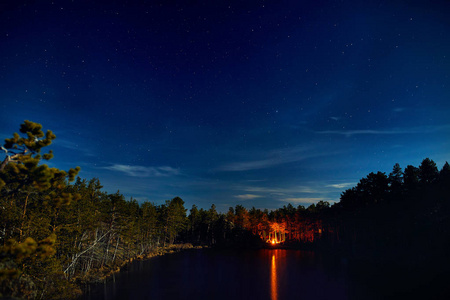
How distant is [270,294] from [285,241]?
2667 inches

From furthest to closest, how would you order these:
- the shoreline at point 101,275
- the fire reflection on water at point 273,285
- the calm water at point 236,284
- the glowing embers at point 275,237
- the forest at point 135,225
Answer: the glowing embers at point 275,237 < the shoreline at point 101,275 < the calm water at point 236,284 < the fire reflection on water at point 273,285 < the forest at point 135,225

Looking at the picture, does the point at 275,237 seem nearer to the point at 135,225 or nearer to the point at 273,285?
the point at 135,225

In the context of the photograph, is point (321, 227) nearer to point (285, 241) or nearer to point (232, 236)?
point (285, 241)

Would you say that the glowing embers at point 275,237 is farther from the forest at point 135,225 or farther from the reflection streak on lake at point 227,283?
the reflection streak on lake at point 227,283

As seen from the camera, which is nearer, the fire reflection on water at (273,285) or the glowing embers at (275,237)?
the fire reflection on water at (273,285)

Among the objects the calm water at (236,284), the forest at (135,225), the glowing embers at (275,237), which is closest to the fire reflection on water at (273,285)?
the calm water at (236,284)

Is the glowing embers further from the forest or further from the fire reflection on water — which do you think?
the fire reflection on water

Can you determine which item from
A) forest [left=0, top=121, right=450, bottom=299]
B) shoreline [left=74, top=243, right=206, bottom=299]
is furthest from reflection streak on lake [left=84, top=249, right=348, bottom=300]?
forest [left=0, top=121, right=450, bottom=299]

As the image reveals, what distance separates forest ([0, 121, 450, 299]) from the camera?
12.1 metres

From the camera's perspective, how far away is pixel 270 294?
2845cm

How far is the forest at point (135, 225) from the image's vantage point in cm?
1209

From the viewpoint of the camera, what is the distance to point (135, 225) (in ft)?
179

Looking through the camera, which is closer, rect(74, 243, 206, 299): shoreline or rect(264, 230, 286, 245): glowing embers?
rect(74, 243, 206, 299): shoreline

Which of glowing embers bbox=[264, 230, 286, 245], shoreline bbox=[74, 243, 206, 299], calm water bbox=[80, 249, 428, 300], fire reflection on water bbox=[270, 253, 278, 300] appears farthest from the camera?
glowing embers bbox=[264, 230, 286, 245]
